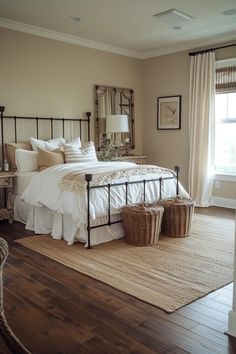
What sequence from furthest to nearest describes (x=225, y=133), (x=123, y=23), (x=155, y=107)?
(x=155, y=107) < (x=225, y=133) < (x=123, y=23)

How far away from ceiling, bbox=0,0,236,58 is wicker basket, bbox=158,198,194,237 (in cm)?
246

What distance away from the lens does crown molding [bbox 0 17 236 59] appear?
5094 mm

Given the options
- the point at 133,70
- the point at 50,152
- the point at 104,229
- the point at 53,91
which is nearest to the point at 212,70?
the point at 133,70

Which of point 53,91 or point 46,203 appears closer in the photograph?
point 46,203

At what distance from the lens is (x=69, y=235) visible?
3.98 metres

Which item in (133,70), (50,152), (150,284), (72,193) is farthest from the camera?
(133,70)

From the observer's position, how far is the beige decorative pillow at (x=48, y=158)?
4777 millimetres

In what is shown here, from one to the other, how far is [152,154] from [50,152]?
2694 millimetres

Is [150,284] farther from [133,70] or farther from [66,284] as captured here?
[133,70]

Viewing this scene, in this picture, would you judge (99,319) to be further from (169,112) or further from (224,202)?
(169,112)

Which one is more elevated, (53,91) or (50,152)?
(53,91)

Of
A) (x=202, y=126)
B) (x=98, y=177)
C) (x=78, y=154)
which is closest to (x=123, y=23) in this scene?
(x=78, y=154)

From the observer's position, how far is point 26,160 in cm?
486

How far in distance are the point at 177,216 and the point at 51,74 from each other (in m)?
3.16
